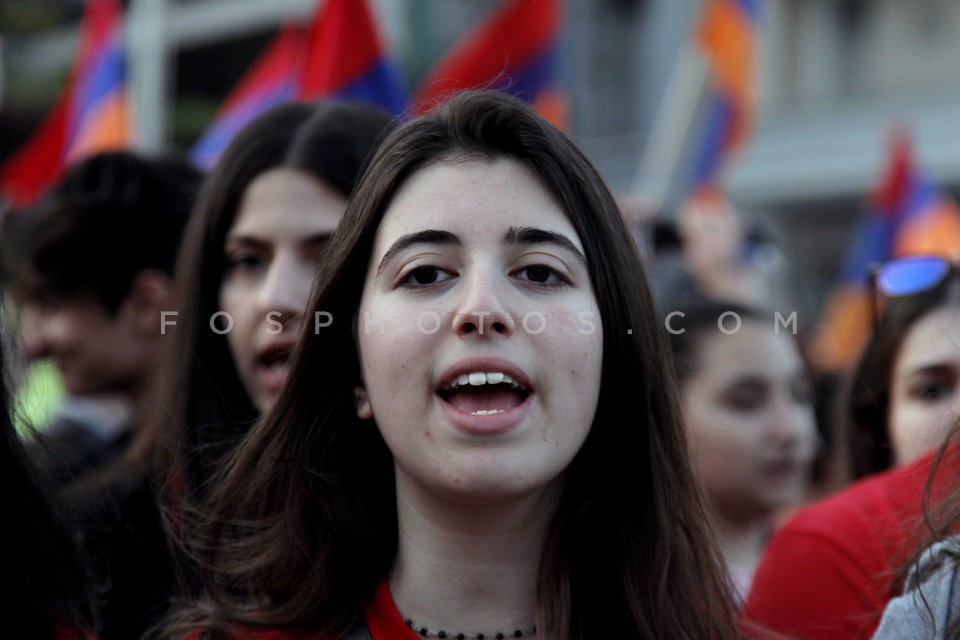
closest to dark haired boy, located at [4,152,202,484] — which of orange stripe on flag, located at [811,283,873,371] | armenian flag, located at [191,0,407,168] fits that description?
armenian flag, located at [191,0,407,168]

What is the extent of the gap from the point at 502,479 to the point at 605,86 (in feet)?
68.3

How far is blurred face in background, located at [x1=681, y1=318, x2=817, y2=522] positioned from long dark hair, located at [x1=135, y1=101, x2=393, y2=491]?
4.38 ft

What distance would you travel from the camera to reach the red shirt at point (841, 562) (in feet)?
8.23

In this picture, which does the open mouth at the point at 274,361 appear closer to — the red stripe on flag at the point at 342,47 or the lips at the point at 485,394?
the lips at the point at 485,394

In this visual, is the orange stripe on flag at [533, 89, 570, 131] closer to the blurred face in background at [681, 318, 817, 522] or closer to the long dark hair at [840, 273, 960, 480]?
the blurred face in background at [681, 318, 817, 522]

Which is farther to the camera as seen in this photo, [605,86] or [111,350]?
[605,86]

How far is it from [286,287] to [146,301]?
119 centimetres

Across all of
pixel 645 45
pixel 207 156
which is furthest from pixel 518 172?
pixel 645 45

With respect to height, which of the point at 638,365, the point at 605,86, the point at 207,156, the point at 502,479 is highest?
the point at 605,86

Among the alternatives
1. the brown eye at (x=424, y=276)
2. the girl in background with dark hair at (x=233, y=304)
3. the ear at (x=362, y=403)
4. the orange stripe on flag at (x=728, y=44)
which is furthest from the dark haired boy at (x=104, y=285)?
the orange stripe on flag at (x=728, y=44)

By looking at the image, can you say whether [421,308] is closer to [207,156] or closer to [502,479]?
[502,479]

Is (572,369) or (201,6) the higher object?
(201,6)

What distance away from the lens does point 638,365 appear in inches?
92.8

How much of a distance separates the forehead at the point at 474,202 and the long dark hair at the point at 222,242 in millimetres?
847
